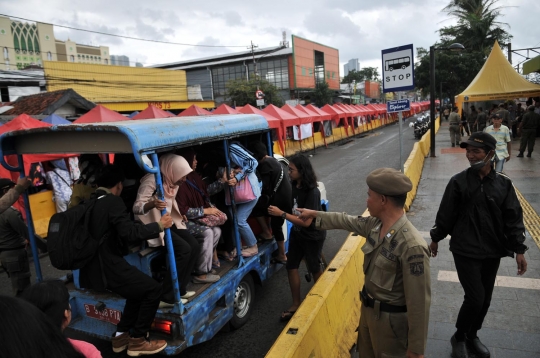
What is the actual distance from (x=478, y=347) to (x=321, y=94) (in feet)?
153

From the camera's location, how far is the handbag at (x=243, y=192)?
440 cm

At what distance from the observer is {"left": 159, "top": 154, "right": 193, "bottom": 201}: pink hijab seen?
142 inches

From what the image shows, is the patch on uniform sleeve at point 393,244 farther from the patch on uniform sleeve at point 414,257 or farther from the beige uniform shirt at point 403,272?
the patch on uniform sleeve at point 414,257

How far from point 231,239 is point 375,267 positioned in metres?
2.62

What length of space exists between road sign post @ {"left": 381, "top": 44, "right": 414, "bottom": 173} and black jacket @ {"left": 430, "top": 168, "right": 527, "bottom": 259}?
319 centimetres

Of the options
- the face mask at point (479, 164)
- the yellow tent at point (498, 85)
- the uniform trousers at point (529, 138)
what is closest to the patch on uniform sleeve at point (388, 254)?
the face mask at point (479, 164)

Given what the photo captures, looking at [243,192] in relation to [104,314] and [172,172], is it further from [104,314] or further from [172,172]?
[104,314]

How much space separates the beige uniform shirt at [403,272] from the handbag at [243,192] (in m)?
1.98

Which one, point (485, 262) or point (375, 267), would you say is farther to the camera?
point (485, 262)

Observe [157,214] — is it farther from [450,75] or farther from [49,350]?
[450,75]

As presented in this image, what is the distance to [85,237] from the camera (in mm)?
3113

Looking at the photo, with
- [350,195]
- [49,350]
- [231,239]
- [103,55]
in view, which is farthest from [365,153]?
[103,55]

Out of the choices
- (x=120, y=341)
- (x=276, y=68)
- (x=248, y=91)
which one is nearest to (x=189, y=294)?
(x=120, y=341)

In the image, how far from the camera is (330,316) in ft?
10.9
